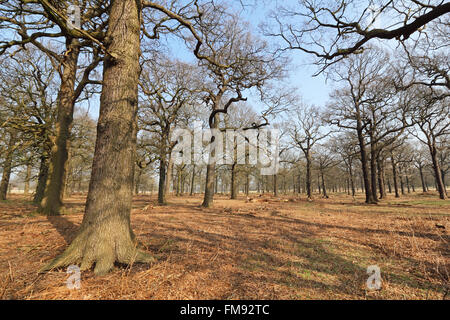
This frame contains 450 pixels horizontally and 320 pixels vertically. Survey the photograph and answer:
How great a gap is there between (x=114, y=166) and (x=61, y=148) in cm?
712

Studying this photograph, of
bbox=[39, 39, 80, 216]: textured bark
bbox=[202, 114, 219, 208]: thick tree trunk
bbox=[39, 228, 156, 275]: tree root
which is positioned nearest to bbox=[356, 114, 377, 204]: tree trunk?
bbox=[202, 114, 219, 208]: thick tree trunk

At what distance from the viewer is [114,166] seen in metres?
3.27

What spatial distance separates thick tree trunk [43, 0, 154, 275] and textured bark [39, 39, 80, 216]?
6347 mm

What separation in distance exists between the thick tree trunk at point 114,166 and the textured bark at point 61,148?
6.35m

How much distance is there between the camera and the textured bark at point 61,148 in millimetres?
7879

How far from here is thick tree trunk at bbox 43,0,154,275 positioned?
9.83 feet

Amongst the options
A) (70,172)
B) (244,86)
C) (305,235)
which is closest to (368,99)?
(244,86)

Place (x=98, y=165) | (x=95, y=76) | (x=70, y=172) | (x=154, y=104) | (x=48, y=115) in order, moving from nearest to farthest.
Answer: (x=98, y=165) → (x=95, y=76) → (x=48, y=115) → (x=154, y=104) → (x=70, y=172)

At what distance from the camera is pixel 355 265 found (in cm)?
338

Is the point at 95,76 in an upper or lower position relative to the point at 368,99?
lower

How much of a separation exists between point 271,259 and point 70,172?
86.5ft
